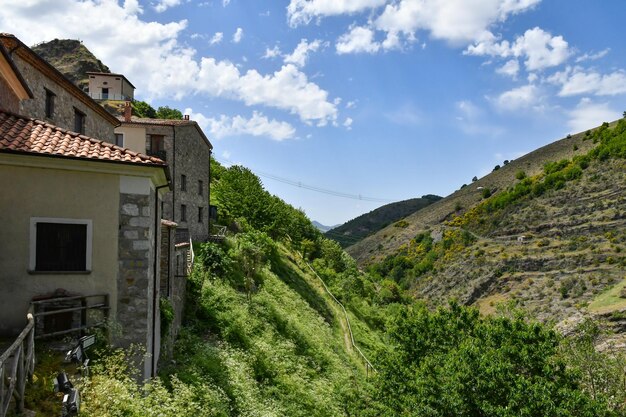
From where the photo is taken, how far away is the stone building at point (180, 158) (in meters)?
29.6

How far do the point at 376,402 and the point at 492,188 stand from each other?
91515 mm

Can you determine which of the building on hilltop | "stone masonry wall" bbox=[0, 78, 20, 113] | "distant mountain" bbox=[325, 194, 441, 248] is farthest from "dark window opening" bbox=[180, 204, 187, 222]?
"distant mountain" bbox=[325, 194, 441, 248]

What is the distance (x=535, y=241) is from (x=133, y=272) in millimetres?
76445

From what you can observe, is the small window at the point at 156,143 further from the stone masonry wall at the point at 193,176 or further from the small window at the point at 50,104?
the small window at the point at 50,104

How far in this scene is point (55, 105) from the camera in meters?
17.4

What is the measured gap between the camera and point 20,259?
9281 mm

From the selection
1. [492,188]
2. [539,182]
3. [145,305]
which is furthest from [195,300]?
[492,188]

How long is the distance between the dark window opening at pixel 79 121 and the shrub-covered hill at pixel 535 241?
5142cm

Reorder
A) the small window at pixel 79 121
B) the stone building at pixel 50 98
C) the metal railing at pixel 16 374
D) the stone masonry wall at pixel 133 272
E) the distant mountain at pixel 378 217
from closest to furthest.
Answer: the metal railing at pixel 16 374 → the stone masonry wall at pixel 133 272 → the stone building at pixel 50 98 → the small window at pixel 79 121 → the distant mountain at pixel 378 217

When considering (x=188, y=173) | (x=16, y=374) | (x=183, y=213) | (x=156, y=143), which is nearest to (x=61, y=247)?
(x=16, y=374)

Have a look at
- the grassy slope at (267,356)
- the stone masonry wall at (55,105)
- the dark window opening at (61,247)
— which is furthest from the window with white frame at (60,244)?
the stone masonry wall at (55,105)

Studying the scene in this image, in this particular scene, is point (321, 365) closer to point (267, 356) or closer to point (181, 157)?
point (267, 356)

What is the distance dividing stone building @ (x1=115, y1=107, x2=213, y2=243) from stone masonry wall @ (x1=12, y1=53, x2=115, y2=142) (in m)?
7.30

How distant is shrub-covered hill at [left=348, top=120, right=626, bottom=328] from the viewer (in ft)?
201
